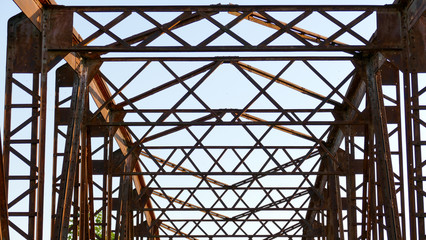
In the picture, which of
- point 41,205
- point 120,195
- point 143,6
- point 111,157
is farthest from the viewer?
point 120,195

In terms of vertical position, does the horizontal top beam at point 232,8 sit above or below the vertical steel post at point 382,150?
above

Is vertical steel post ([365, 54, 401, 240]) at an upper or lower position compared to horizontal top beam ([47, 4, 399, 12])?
lower

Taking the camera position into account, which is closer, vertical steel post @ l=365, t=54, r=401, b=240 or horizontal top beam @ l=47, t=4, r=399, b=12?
horizontal top beam @ l=47, t=4, r=399, b=12

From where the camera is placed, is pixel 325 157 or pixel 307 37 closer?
pixel 307 37

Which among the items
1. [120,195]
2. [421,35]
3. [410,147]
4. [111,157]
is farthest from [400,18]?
[120,195]

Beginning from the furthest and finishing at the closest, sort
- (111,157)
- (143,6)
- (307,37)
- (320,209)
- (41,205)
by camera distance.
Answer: (320,209)
(111,157)
(307,37)
(143,6)
(41,205)

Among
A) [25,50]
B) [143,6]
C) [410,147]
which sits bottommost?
[410,147]

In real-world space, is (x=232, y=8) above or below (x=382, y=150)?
above

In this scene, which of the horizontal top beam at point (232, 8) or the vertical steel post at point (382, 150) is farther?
the vertical steel post at point (382, 150)

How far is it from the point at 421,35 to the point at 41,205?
343 inches

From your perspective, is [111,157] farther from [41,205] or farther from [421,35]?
[421,35]

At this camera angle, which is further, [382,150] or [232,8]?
[382,150]

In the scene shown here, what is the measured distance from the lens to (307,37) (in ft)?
68.4

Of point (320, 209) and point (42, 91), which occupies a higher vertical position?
point (320, 209)
